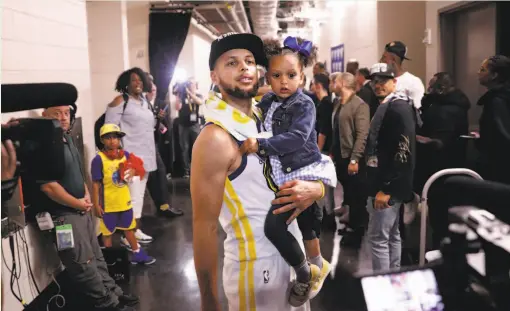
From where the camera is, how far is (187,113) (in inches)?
297

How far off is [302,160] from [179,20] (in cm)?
729

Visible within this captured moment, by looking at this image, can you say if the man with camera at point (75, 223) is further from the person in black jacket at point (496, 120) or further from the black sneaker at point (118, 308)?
the person in black jacket at point (496, 120)

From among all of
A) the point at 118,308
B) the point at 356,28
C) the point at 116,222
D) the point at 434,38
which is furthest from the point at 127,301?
the point at 356,28

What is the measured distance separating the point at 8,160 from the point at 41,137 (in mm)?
70

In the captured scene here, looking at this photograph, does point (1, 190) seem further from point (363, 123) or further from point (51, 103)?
point (363, 123)

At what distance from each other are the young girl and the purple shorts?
2214 mm

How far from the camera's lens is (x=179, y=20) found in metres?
8.37

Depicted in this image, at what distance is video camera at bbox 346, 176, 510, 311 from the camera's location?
0.58 meters

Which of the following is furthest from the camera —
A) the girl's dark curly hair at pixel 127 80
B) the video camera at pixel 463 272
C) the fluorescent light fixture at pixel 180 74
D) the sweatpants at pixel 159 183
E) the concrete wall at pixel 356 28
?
the fluorescent light fixture at pixel 180 74

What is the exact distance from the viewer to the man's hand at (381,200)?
2.71 m

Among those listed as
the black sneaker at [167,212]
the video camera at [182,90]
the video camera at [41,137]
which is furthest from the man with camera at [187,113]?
the video camera at [41,137]

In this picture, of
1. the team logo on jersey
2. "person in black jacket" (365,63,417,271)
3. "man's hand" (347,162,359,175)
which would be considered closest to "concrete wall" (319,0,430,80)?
"man's hand" (347,162,359,175)

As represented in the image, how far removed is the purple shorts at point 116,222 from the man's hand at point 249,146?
250cm

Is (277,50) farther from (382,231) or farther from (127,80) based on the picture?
(127,80)
